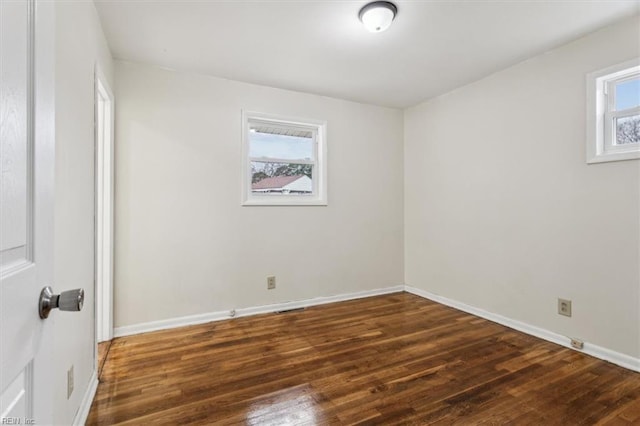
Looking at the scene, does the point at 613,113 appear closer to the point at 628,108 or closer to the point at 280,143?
the point at 628,108

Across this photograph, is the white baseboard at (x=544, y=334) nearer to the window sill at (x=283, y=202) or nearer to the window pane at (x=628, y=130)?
the window pane at (x=628, y=130)

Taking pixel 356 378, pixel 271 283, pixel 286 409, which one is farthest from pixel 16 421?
pixel 271 283

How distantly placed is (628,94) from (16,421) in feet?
11.6

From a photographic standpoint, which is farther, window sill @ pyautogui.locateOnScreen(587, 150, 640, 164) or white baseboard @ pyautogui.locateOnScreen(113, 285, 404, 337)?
white baseboard @ pyautogui.locateOnScreen(113, 285, 404, 337)

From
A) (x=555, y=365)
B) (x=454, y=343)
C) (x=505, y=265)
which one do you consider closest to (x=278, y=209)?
(x=454, y=343)

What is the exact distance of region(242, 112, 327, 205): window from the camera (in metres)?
3.42

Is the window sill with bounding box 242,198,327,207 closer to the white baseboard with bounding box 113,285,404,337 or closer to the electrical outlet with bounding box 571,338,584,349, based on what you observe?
the white baseboard with bounding box 113,285,404,337

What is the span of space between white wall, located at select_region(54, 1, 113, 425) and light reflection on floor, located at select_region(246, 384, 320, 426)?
88cm

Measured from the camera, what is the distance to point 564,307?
8.52 ft

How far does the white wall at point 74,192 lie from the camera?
1354 millimetres

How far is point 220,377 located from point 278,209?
1810 millimetres

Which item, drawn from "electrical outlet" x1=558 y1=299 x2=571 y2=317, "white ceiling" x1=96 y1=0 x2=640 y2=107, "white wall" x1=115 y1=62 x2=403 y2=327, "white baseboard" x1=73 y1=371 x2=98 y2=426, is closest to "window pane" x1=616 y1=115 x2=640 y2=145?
"white ceiling" x1=96 y1=0 x2=640 y2=107

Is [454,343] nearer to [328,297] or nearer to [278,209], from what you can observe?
[328,297]

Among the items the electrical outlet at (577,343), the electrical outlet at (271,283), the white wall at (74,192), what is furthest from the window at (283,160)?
the electrical outlet at (577,343)
